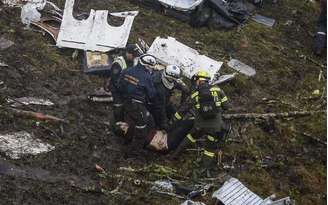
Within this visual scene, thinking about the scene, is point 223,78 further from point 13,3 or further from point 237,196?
point 13,3

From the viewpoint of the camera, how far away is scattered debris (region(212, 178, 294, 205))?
798 centimetres

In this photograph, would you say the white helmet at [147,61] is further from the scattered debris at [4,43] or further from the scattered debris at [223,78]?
the scattered debris at [4,43]

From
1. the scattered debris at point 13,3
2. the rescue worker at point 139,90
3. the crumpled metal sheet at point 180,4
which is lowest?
the scattered debris at point 13,3

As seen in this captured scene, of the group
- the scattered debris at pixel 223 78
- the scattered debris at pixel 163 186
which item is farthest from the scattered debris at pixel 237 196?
the scattered debris at pixel 223 78

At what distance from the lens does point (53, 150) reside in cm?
839

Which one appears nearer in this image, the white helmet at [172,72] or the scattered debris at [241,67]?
the white helmet at [172,72]

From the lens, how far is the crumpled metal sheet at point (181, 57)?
11281mm

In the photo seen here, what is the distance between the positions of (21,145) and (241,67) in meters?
5.60

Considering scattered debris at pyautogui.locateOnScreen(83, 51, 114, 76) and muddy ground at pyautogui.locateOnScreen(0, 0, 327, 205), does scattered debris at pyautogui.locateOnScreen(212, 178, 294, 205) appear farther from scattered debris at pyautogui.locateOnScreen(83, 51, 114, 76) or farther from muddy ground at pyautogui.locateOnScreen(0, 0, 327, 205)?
scattered debris at pyautogui.locateOnScreen(83, 51, 114, 76)

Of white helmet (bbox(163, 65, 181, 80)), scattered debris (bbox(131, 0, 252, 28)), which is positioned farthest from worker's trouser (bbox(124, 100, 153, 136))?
scattered debris (bbox(131, 0, 252, 28))

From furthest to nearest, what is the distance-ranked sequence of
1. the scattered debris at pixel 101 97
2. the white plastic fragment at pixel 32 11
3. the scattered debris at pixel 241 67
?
1. the scattered debris at pixel 241 67
2. the white plastic fragment at pixel 32 11
3. the scattered debris at pixel 101 97

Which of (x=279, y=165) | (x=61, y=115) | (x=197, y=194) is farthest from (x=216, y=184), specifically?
(x=61, y=115)

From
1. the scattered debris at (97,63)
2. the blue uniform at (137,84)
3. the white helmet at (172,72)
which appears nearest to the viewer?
the blue uniform at (137,84)

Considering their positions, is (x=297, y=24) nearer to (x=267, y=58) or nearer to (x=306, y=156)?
(x=267, y=58)
